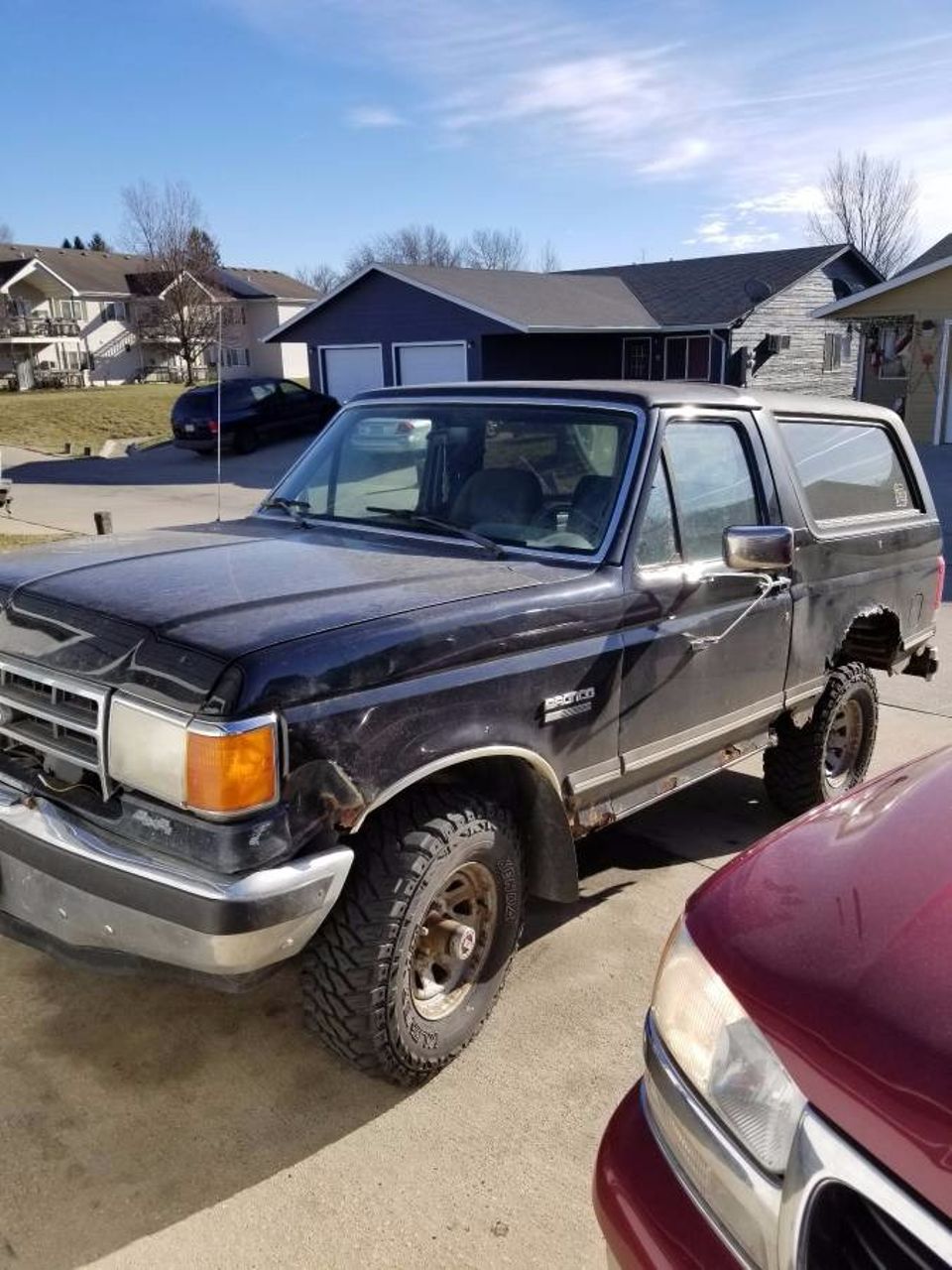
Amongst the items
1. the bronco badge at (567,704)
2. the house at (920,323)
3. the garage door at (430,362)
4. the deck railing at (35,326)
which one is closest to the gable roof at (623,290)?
the garage door at (430,362)

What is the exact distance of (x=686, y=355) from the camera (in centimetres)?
2611

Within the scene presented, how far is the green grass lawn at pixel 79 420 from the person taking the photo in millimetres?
29250

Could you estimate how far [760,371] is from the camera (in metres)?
25.9

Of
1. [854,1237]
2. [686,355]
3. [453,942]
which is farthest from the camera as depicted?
[686,355]

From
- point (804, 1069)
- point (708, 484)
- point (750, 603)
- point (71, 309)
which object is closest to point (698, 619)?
point (750, 603)

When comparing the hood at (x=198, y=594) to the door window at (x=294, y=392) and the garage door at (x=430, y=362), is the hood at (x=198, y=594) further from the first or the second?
the door window at (x=294, y=392)

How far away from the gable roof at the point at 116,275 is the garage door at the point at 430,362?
98.2 feet

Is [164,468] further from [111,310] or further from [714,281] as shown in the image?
[111,310]

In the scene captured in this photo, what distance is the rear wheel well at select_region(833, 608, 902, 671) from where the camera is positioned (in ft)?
16.2

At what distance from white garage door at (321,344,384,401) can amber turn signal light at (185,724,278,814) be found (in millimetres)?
23679

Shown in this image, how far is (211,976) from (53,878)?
48 cm

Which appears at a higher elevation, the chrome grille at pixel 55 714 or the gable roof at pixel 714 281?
the gable roof at pixel 714 281

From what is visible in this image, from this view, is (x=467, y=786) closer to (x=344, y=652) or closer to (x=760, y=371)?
(x=344, y=652)

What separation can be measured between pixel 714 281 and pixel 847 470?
23771 mm
